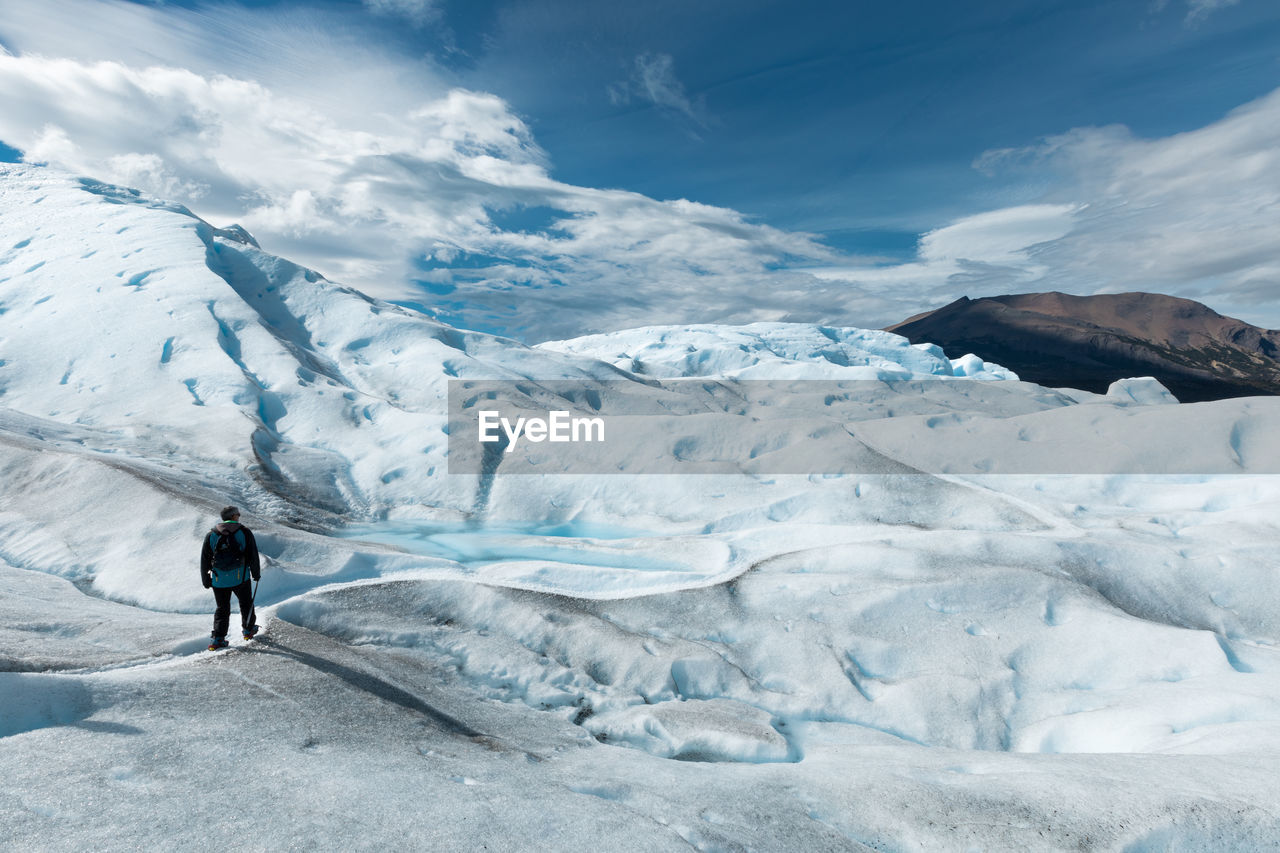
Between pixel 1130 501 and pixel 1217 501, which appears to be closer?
pixel 1217 501

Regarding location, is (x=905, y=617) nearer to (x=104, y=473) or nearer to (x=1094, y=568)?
(x=1094, y=568)

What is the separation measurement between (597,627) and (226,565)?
16.7 ft

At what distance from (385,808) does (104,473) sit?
12.8m

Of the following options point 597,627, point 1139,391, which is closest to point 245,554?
point 597,627

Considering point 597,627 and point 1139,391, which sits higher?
point 1139,391

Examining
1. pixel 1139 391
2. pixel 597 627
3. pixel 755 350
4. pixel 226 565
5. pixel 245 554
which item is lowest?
pixel 597 627

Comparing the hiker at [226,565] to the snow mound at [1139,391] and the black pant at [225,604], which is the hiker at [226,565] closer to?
the black pant at [225,604]

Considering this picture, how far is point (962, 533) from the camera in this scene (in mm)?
13000

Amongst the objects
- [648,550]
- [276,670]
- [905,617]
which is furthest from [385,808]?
[648,550]

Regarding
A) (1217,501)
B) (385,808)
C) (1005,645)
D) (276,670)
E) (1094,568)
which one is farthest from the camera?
(1217,501)

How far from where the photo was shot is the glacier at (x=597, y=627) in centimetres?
458

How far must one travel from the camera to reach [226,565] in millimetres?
6859

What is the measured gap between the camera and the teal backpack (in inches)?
269

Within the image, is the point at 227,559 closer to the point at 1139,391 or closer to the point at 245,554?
the point at 245,554
